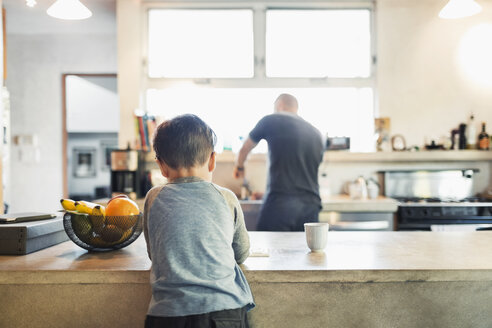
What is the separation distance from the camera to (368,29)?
13.5 ft

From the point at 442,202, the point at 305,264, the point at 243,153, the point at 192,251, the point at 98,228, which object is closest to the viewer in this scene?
the point at 192,251

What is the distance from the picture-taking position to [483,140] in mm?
3943

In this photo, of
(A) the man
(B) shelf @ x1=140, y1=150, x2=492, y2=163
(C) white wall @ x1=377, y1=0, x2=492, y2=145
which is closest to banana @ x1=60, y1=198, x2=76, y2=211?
(A) the man

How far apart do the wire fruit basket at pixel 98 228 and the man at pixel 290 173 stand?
4.28 feet

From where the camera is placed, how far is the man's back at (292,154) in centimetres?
268

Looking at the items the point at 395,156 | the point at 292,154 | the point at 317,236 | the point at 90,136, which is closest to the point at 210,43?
the point at 292,154

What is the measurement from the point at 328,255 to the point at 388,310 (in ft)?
0.80

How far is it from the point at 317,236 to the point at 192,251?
51 cm

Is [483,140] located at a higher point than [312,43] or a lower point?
lower

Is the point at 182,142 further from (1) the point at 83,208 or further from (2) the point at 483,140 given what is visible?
(2) the point at 483,140

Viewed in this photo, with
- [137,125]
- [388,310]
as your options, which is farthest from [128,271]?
[137,125]

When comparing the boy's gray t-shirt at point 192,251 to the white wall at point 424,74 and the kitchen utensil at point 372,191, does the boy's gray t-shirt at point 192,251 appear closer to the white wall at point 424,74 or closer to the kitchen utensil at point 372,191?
the kitchen utensil at point 372,191

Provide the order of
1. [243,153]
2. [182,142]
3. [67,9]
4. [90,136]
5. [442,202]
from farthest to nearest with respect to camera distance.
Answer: [90,136]
[442,202]
[243,153]
[67,9]
[182,142]

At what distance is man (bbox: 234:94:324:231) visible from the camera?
2.66m
